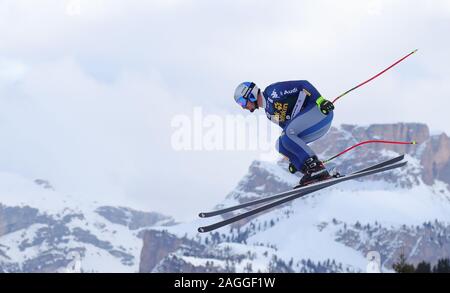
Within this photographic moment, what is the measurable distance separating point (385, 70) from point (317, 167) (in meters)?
2.10

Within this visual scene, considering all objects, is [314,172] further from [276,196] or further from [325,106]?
[325,106]

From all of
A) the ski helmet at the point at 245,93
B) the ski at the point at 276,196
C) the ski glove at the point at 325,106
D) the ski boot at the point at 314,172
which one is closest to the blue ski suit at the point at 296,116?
the ski boot at the point at 314,172

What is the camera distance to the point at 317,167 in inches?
643

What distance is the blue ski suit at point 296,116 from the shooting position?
635 inches

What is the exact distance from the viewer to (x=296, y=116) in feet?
53.7

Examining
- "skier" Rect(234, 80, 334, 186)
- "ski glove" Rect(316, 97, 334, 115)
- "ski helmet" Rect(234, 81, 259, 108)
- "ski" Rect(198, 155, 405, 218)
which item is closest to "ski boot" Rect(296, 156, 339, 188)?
"skier" Rect(234, 80, 334, 186)

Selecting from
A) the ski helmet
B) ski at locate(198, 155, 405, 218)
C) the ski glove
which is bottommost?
ski at locate(198, 155, 405, 218)

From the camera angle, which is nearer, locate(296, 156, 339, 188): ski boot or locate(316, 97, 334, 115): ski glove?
locate(316, 97, 334, 115): ski glove

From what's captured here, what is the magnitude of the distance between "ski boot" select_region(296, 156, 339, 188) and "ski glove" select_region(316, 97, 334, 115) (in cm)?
120

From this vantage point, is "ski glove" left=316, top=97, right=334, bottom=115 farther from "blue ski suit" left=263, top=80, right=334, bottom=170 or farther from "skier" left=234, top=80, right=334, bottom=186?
"blue ski suit" left=263, top=80, right=334, bottom=170

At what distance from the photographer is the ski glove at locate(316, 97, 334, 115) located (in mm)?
15430

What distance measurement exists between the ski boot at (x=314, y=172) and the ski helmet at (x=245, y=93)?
5.08 feet
